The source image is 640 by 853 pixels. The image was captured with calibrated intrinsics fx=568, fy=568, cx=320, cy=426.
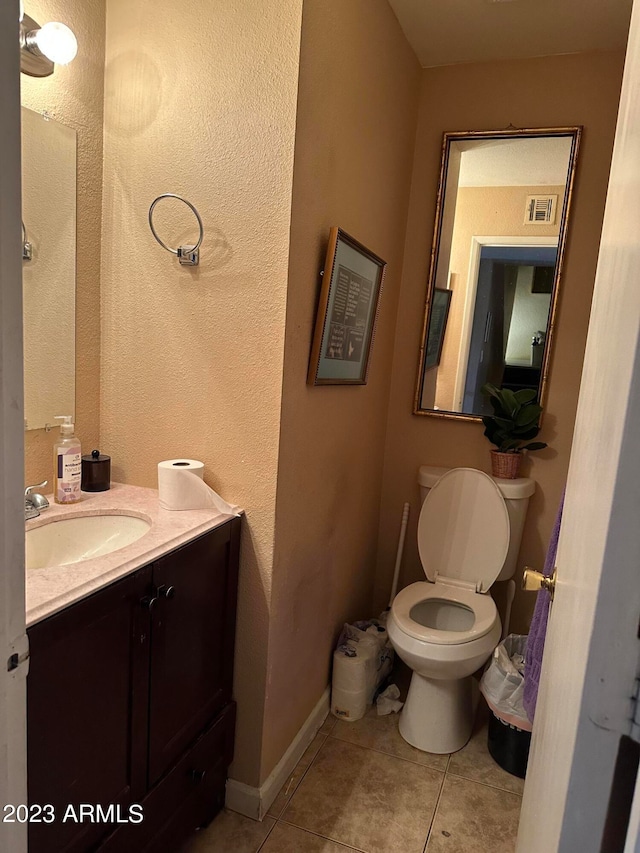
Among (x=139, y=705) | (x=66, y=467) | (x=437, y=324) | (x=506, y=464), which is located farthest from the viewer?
(x=437, y=324)

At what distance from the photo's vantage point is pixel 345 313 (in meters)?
1.84

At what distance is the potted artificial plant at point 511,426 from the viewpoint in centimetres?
232

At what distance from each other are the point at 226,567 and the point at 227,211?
974 mm

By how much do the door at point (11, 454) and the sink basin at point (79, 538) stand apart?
0.78 meters

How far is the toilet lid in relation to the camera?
228 cm

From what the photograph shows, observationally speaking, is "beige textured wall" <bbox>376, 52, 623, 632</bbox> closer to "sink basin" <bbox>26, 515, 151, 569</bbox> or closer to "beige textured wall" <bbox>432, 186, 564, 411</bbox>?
"beige textured wall" <bbox>432, 186, 564, 411</bbox>

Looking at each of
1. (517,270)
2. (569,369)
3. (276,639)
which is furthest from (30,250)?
(569,369)

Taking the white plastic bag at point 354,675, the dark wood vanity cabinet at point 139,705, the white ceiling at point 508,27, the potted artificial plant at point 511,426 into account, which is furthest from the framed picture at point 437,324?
the dark wood vanity cabinet at point 139,705

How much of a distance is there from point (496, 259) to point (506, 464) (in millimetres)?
862

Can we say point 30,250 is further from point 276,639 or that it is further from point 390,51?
point 390,51

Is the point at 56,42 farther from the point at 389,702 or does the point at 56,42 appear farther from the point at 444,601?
the point at 389,702

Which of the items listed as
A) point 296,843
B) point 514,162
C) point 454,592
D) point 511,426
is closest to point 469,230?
point 514,162

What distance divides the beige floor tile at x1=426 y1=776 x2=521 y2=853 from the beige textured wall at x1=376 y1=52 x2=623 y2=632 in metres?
0.78

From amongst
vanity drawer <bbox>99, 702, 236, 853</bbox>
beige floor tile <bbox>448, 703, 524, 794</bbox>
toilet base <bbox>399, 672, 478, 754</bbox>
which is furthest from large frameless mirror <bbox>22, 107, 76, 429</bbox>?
beige floor tile <bbox>448, 703, 524, 794</bbox>
